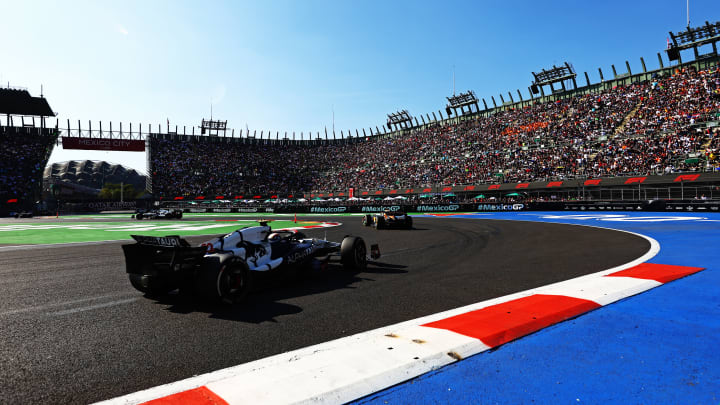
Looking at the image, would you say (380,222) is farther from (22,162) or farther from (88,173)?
Answer: (88,173)

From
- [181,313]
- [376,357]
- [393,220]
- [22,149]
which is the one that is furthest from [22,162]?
[376,357]

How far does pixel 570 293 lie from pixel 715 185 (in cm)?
3185

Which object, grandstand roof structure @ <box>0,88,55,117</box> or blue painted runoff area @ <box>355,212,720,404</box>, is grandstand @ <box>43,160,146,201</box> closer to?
grandstand roof structure @ <box>0,88,55,117</box>

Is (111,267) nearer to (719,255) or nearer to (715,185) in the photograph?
(719,255)

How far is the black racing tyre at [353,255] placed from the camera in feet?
24.6

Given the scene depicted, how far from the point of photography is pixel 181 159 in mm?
66812

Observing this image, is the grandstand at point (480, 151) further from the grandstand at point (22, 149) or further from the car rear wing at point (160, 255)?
the car rear wing at point (160, 255)

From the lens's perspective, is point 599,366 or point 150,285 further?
point 150,285

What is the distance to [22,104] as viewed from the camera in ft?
193

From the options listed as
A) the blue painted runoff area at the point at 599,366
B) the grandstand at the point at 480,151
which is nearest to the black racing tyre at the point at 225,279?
the blue painted runoff area at the point at 599,366

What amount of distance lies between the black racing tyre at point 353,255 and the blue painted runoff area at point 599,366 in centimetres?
419

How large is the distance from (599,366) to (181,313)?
4.51m

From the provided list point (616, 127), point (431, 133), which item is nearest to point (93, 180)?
point (431, 133)

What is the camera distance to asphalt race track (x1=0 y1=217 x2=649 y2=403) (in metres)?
3.06
